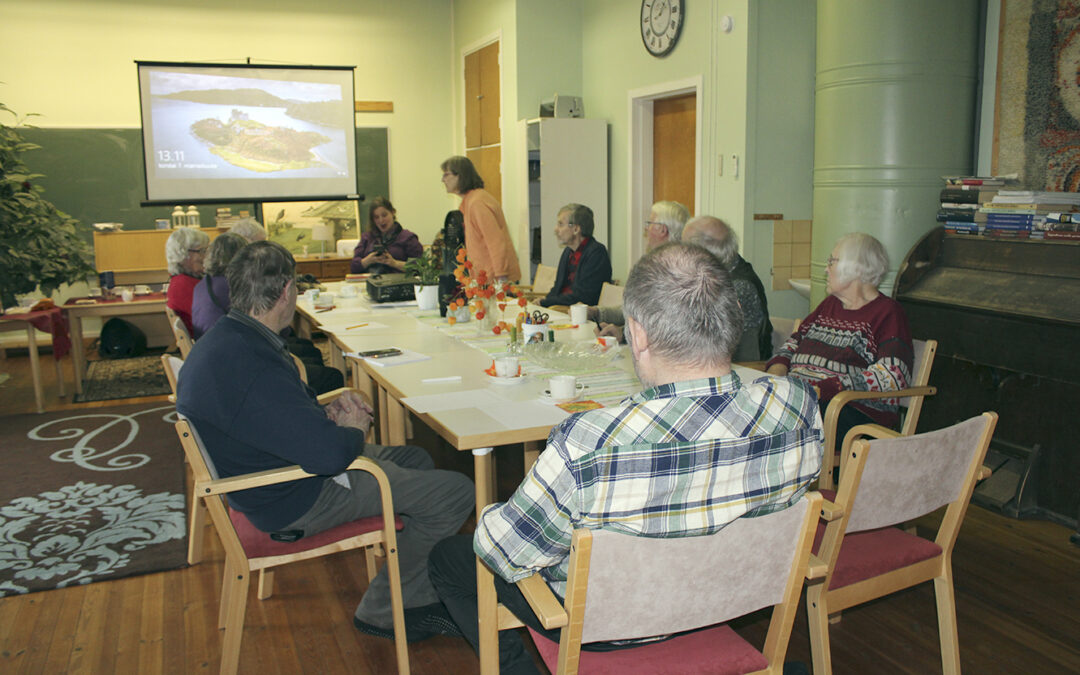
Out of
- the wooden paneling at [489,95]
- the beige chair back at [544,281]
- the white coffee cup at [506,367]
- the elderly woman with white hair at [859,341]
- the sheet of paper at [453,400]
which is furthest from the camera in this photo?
the wooden paneling at [489,95]

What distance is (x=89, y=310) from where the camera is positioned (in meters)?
5.70

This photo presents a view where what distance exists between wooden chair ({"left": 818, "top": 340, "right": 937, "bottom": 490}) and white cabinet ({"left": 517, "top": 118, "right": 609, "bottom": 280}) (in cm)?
425

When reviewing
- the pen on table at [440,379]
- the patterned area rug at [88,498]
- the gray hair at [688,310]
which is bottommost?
the patterned area rug at [88,498]

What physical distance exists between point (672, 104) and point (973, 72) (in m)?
2.49

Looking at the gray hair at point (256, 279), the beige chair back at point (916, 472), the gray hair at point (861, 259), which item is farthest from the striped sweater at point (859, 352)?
the gray hair at point (256, 279)

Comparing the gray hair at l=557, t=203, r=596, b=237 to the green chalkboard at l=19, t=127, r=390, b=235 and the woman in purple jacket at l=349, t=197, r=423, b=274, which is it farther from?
the green chalkboard at l=19, t=127, r=390, b=235

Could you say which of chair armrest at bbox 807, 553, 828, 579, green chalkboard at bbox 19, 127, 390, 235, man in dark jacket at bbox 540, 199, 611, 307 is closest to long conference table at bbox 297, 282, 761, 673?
chair armrest at bbox 807, 553, 828, 579

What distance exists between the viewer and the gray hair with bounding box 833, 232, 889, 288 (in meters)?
2.97

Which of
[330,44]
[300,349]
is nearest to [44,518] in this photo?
[300,349]

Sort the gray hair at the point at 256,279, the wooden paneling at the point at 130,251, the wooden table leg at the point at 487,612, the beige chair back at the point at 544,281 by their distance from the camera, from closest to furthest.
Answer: the wooden table leg at the point at 487,612
the gray hair at the point at 256,279
the beige chair back at the point at 544,281
the wooden paneling at the point at 130,251

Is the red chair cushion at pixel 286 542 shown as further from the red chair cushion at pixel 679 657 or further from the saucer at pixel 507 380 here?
the red chair cushion at pixel 679 657

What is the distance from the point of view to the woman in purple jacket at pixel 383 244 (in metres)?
6.47

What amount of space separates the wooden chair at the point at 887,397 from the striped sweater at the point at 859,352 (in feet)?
0.18

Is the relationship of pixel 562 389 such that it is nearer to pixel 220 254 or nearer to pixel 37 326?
pixel 220 254
